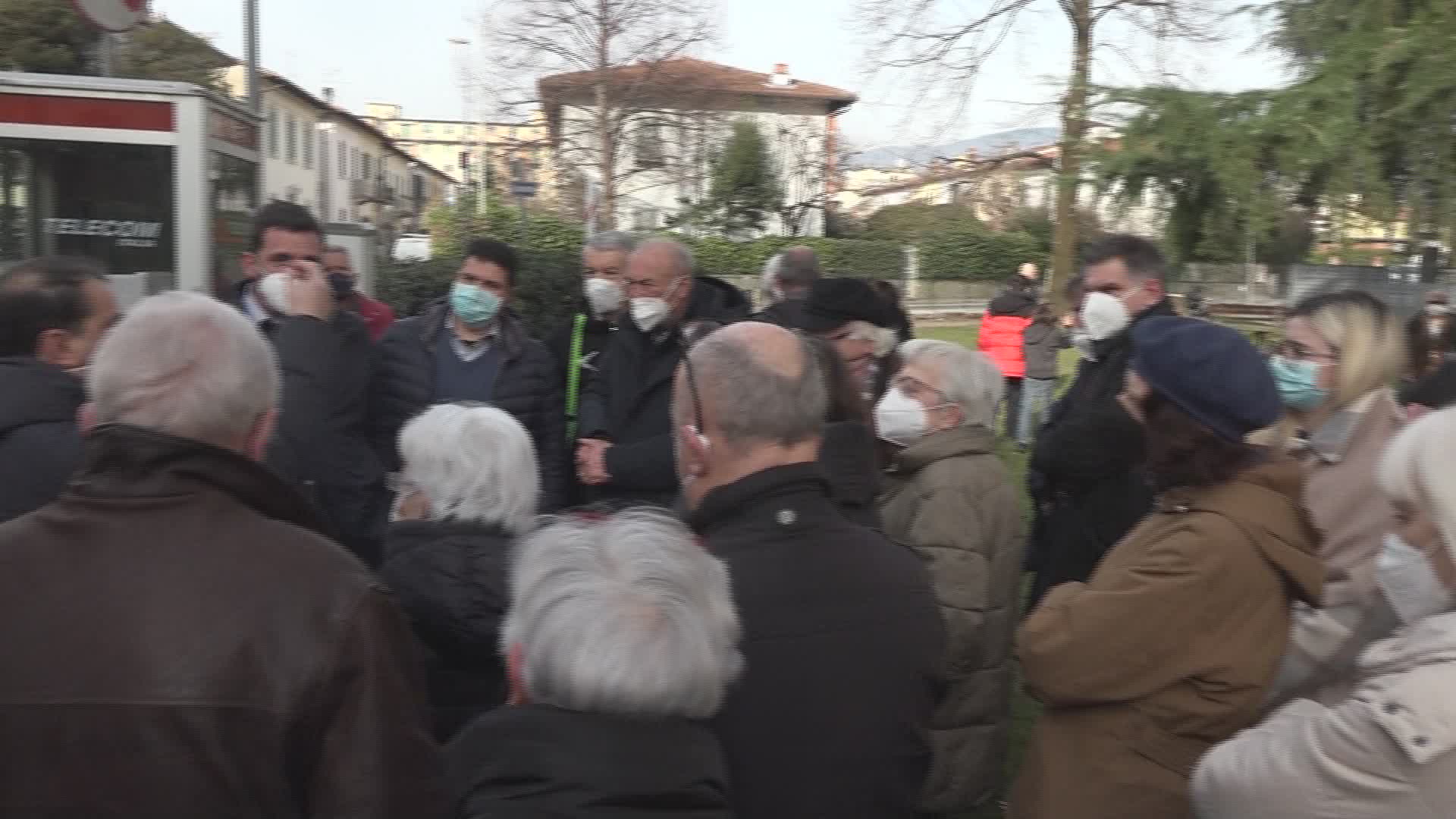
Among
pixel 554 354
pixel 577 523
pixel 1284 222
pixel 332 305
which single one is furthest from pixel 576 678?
pixel 1284 222

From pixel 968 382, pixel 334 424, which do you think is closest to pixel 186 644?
pixel 334 424

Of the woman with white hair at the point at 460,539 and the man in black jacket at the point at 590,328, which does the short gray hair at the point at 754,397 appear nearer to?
the woman with white hair at the point at 460,539

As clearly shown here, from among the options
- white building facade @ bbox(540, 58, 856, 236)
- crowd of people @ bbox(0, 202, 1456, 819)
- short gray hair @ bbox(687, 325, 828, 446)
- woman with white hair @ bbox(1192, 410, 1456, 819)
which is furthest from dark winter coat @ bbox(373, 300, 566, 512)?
white building facade @ bbox(540, 58, 856, 236)

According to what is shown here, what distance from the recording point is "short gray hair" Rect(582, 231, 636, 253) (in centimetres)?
518

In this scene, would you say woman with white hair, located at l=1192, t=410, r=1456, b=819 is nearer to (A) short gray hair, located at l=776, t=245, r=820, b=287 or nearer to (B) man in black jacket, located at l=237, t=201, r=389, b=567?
(B) man in black jacket, located at l=237, t=201, r=389, b=567

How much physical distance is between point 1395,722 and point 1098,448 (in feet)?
5.75

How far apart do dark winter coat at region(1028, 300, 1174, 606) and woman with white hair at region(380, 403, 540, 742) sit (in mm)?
1722

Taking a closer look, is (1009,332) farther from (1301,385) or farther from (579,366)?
(1301,385)

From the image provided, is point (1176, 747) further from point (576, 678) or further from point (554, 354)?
point (554, 354)

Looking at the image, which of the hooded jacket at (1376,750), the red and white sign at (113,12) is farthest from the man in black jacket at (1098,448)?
the red and white sign at (113,12)

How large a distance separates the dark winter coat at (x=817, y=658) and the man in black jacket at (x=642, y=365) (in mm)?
2244

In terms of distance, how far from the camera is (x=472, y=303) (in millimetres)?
4504

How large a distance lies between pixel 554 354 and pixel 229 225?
2.38 meters

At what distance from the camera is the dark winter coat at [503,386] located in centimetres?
438
